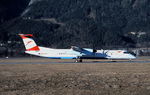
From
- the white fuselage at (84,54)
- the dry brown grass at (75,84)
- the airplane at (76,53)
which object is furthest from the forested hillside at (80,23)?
the dry brown grass at (75,84)

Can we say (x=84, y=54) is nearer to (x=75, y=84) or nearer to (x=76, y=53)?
(x=76, y=53)

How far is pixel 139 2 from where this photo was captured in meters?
154

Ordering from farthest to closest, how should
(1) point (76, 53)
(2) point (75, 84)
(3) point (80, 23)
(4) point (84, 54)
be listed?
(3) point (80, 23) < (1) point (76, 53) < (4) point (84, 54) < (2) point (75, 84)

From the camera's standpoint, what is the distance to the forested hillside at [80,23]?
114 m

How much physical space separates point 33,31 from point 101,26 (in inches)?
1265

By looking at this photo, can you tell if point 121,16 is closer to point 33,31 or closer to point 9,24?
point 33,31

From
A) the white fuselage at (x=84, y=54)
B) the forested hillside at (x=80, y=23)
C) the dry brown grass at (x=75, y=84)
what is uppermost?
the forested hillside at (x=80, y=23)

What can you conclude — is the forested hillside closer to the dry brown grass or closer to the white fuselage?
the white fuselage

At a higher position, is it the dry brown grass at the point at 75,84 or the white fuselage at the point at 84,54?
the white fuselage at the point at 84,54

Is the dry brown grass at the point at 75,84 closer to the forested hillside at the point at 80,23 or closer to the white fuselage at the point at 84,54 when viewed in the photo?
the white fuselage at the point at 84,54

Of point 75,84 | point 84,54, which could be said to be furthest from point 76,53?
point 75,84

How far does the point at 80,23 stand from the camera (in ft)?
455

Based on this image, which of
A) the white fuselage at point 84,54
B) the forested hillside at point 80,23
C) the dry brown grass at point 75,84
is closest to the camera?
the dry brown grass at point 75,84

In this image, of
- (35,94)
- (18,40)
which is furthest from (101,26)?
(35,94)
